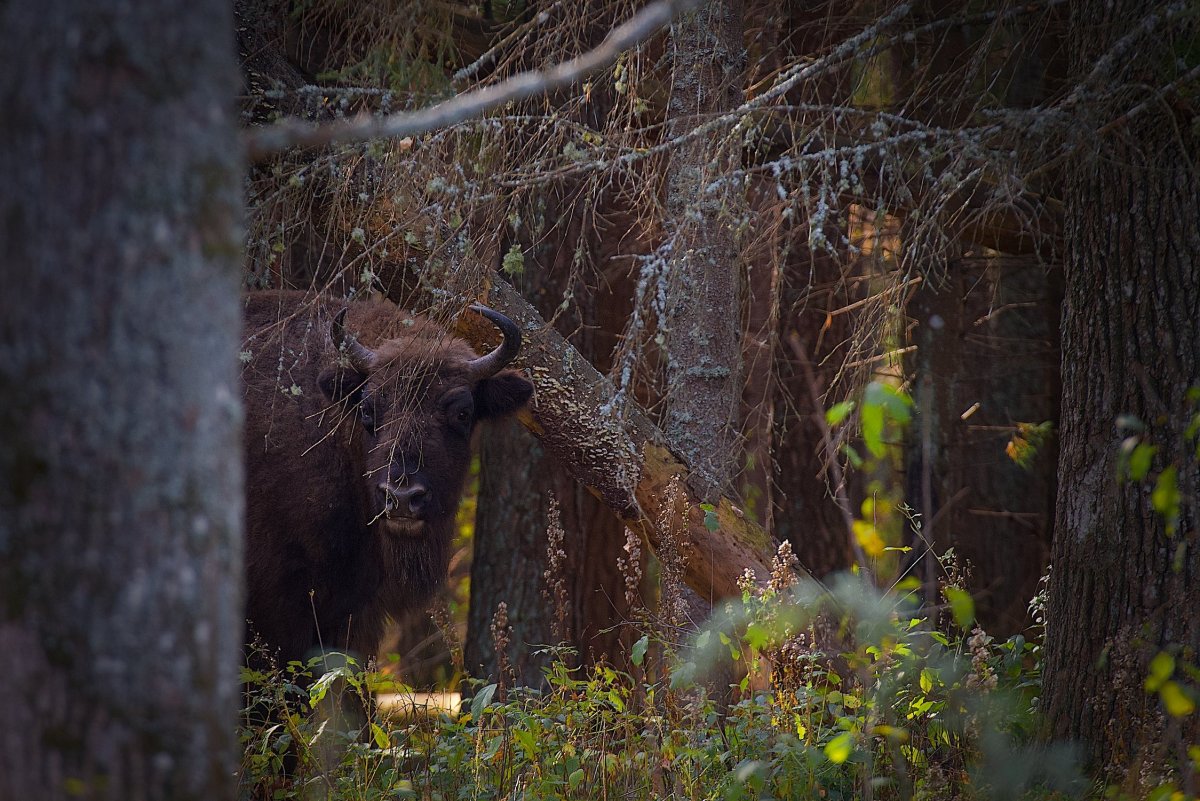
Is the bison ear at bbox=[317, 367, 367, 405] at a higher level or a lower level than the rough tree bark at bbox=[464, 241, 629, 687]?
higher

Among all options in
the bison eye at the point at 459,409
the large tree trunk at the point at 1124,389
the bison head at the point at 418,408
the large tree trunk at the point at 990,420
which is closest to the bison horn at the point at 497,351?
the bison head at the point at 418,408

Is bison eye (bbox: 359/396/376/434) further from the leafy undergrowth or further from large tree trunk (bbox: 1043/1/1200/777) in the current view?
large tree trunk (bbox: 1043/1/1200/777)

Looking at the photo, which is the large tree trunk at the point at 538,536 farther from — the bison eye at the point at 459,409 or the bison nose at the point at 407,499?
the bison nose at the point at 407,499

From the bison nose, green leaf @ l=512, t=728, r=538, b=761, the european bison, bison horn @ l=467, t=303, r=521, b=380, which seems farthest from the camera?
the european bison

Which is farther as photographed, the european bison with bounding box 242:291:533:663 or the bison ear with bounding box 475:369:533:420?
the bison ear with bounding box 475:369:533:420

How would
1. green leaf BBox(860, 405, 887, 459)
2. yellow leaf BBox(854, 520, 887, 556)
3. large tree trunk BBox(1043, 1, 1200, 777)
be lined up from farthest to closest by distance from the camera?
1. large tree trunk BBox(1043, 1, 1200, 777)
2. yellow leaf BBox(854, 520, 887, 556)
3. green leaf BBox(860, 405, 887, 459)

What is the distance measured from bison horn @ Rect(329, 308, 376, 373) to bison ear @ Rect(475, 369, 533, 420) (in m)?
0.67

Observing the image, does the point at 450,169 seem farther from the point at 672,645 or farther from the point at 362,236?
the point at 672,645

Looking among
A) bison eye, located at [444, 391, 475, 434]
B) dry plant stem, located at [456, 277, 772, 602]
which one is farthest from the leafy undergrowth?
bison eye, located at [444, 391, 475, 434]

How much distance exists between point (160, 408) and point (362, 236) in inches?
95.0

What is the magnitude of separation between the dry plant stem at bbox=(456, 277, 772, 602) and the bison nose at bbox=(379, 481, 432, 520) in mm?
850

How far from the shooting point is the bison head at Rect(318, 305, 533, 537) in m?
5.92

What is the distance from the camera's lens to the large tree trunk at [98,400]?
76.4 inches

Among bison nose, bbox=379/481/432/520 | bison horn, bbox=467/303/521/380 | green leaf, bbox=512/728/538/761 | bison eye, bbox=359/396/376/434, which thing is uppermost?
bison horn, bbox=467/303/521/380
